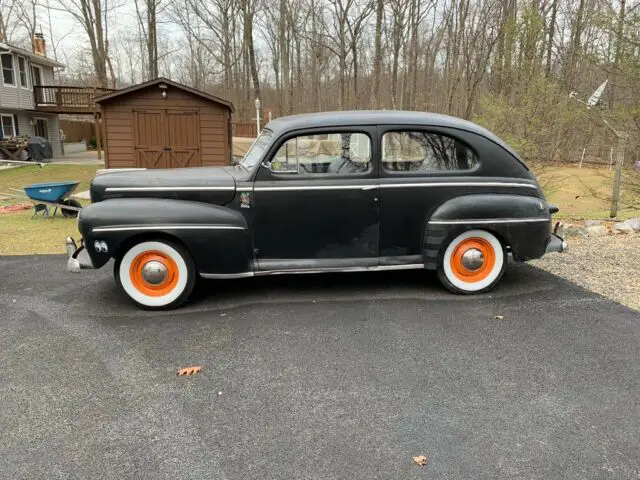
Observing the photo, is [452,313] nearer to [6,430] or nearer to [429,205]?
[429,205]

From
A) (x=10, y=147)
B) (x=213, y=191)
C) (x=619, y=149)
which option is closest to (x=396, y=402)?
(x=213, y=191)

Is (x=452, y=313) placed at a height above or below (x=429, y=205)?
below

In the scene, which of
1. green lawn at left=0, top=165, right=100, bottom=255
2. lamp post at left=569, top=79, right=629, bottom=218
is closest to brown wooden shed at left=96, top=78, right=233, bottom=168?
green lawn at left=0, top=165, right=100, bottom=255

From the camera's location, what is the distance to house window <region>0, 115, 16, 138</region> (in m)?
24.9

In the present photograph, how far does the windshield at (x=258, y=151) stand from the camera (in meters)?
4.82

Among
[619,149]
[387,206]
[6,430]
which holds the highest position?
[619,149]

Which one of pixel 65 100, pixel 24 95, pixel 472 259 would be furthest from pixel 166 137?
pixel 24 95

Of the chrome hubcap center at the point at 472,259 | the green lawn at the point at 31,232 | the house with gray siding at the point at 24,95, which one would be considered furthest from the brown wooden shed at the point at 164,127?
the house with gray siding at the point at 24,95

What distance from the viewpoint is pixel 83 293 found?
514 cm

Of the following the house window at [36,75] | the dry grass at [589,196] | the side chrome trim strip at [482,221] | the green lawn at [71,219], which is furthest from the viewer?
the house window at [36,75]

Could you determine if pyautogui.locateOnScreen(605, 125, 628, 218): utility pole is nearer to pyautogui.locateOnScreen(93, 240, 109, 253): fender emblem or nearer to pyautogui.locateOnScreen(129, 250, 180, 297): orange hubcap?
pyautogui.locateOnScreen(129, 250, 180, 297): orange hubcap

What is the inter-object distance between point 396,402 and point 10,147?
25147mm

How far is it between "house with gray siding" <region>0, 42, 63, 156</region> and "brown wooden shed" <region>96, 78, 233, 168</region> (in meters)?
13.3

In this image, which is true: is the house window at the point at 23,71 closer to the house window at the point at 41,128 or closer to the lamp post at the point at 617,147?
the house window at the point at 41,128
